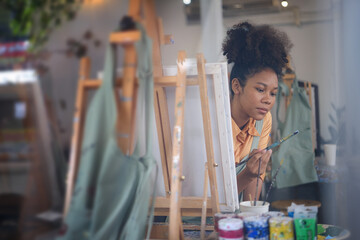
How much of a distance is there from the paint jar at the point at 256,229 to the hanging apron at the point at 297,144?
87cm

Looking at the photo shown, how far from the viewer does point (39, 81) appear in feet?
6.00

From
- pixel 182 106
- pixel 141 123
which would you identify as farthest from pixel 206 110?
pixel 141 123

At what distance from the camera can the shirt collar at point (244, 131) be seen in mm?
2771

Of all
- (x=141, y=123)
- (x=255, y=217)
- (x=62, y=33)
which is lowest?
(x=255, y=217)

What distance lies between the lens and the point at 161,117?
2.38 metres

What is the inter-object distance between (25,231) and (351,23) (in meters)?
2.33

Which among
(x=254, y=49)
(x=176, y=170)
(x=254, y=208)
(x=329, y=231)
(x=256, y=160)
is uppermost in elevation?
(x=254, y=49)

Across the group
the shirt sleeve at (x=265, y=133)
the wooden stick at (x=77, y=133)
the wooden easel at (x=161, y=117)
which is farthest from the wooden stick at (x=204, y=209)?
the wooden stick at (x=77, y=133)

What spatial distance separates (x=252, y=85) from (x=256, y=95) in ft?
0.23

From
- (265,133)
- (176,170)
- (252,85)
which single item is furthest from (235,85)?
(176,170)

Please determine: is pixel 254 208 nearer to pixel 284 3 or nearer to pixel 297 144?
pixel 297 144

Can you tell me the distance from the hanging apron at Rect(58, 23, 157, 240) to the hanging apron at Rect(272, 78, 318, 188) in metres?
1.29

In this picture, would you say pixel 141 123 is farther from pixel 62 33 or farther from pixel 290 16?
pixel 290 16

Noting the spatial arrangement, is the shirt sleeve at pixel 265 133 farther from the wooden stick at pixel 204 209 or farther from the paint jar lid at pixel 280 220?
the paint jar lid at pixel 280 220
